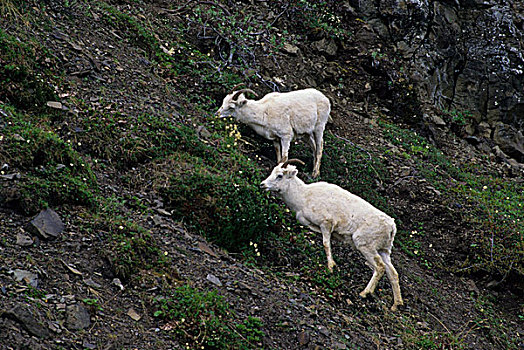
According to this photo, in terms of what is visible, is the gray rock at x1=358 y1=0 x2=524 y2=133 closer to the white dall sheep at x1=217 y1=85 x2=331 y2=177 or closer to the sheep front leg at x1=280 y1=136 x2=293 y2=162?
the white dall sheep at x1=217 y1=85 x2=331 y2=177

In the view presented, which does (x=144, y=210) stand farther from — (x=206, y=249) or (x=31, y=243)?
(x=31, y=243)

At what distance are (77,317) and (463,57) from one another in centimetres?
1876

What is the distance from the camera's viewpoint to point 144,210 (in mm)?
8844

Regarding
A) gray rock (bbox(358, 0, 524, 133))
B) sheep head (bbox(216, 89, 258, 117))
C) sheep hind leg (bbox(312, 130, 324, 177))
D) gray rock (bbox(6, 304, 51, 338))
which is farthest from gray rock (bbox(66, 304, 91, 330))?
gray rock (bbox(358, 0, 524, 133))

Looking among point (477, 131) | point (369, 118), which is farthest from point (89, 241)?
point (477, 131)

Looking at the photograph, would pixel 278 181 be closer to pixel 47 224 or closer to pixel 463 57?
pixel 47 224

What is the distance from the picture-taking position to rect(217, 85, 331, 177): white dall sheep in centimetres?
1214

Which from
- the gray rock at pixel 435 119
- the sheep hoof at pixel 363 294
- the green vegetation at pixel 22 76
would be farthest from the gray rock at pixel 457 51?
the green vegetation at pixel 22 76

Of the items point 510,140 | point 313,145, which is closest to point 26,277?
point 313,145

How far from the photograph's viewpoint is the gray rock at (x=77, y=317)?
5926mm

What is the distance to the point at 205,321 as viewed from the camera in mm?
A: 6641

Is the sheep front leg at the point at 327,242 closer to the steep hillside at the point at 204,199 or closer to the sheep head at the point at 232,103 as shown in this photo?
the steep hillside at the point at 204,199

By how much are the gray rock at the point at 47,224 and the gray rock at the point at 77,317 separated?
1.36 m

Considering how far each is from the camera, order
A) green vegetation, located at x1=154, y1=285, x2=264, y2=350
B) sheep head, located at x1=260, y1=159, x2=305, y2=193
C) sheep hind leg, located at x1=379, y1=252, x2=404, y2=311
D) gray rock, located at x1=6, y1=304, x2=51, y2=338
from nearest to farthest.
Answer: gray rock, located at x1=6, y1=304, x2=51, y2=338
green vegetation, located at x1=154, y1=285, x2=264, y2=350
sheep hind leg, located at x1=379, y1=252, x2=404, y2=311
sheep head, located at x1=260, y1=159, x2=305, y2=193
